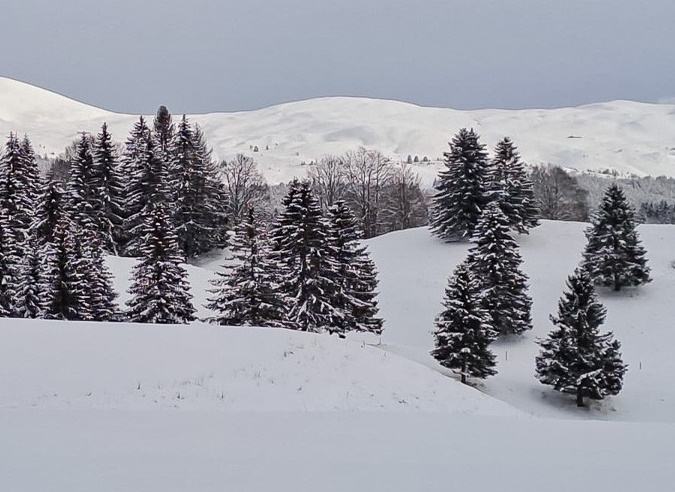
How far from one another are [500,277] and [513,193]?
14.1 meters

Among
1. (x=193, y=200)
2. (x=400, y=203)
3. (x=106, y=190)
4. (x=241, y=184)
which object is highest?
(x=241, y=184)

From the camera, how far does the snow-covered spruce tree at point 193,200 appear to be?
40.8 metres

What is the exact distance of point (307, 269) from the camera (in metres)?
23.1

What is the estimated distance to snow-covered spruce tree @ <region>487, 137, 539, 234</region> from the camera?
4044 cm

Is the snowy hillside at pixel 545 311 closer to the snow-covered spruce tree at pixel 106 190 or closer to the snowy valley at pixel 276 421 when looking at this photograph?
the snowy valley at pixel 276 421

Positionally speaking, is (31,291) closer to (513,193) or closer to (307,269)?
(307,269)

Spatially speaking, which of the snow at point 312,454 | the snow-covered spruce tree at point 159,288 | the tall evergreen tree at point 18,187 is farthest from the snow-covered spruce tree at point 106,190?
the snow at point 312,454

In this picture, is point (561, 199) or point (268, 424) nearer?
point (268, 424)

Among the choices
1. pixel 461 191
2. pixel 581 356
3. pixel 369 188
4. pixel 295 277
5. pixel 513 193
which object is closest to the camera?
pixel 581 356

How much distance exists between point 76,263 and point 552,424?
1799 cm

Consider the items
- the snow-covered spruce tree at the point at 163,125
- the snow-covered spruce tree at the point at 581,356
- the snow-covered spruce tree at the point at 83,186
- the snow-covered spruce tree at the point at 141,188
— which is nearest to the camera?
the snow-covered spruce tree at the point at 581,356

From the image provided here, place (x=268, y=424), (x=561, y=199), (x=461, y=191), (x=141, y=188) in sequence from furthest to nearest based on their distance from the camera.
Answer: (x=561, y=199) → (x=461, y=191) → (x=141, y=188) → (x=268, y=424)

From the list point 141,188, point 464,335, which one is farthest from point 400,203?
point 464,335

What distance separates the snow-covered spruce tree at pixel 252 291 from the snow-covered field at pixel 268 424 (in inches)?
256
